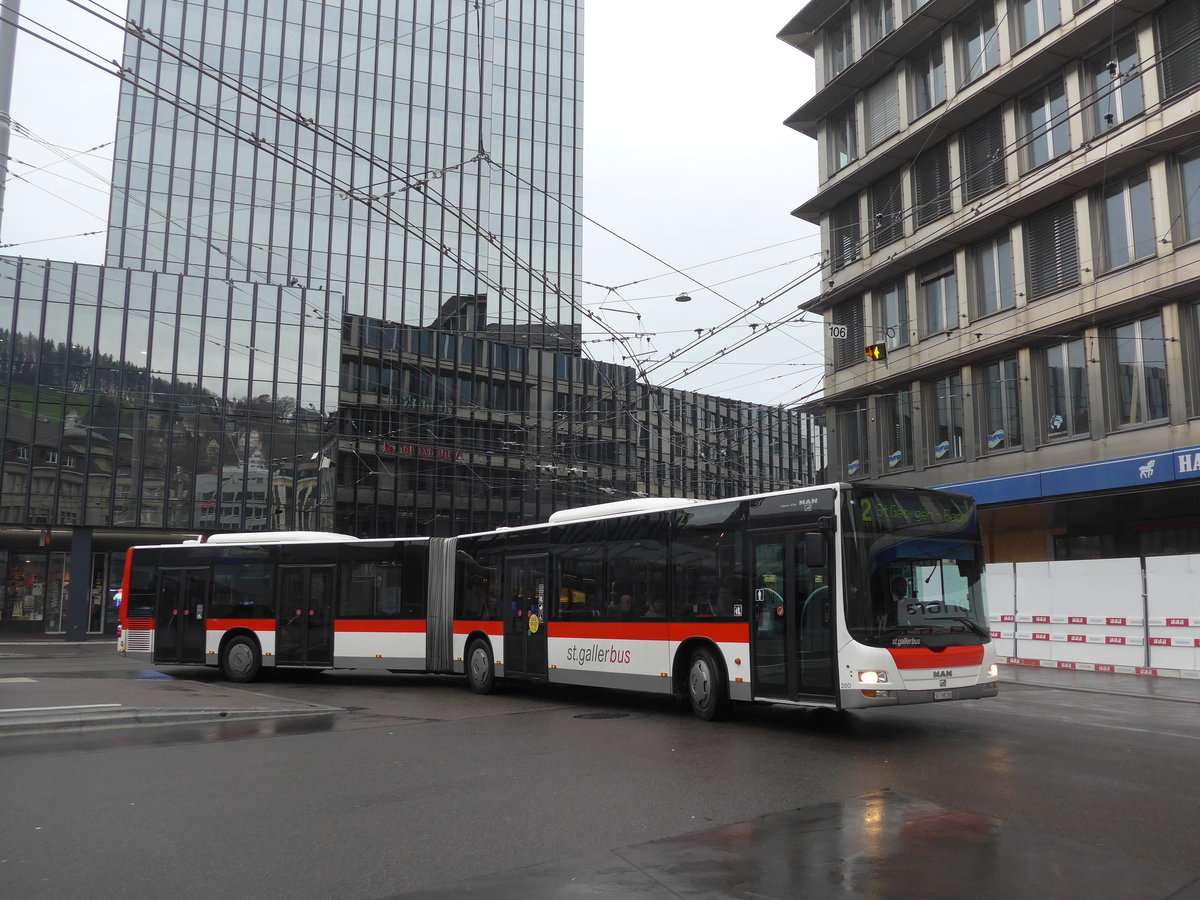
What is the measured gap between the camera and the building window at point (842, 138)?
3155 centimetres

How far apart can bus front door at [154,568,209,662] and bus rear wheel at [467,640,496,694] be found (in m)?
6.05

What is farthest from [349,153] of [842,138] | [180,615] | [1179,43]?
[1179,43]

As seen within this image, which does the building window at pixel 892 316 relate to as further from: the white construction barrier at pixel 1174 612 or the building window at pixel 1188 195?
the white construction barrier at pixel 1174 612

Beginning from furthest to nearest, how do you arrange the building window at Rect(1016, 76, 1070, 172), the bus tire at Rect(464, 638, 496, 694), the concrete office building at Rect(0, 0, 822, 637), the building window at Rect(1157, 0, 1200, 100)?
the concrete office building at Rect(0, 0, 822, 637), the building window at Rect(1016, 76, 1070, 172), the building window at Rect(1157, 0, 1200, 100), the bus tire at Rect(464, 638, 496, 694)

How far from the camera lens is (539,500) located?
6531 centimetres

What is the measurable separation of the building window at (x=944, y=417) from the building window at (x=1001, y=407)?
0.86 m

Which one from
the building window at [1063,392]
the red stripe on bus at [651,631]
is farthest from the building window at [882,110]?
the red stripe on bus at [651,631]

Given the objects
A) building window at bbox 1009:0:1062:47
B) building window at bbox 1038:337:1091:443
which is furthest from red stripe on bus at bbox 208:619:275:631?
building window at bbox 1009:0:1062:47

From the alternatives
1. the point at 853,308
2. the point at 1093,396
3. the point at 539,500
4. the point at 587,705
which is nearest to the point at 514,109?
the point at 539,500

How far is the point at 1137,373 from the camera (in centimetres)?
2198

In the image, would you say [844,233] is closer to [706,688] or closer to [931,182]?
[931,182]

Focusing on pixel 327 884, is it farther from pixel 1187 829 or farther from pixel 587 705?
pixel 587 705

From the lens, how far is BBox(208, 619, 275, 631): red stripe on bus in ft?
62.4

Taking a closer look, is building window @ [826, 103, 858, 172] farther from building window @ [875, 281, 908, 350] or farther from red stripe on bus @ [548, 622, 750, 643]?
red stripe on bus @ [548, 622, 750, 643]
